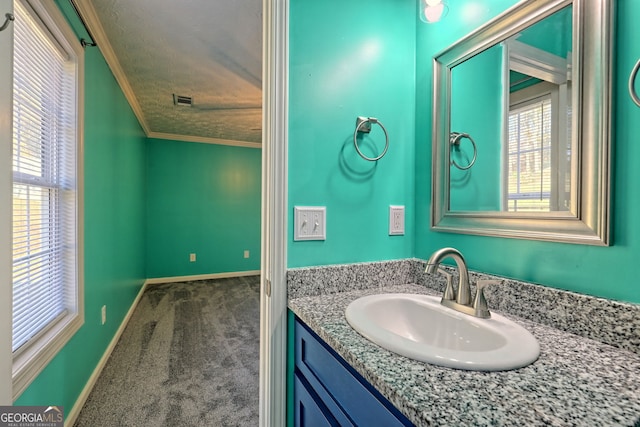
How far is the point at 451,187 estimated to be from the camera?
1079mm

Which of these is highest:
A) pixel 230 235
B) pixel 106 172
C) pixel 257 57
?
pixel 257 57

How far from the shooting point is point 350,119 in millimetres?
1084

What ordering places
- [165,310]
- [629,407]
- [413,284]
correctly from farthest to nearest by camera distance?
[165,310]
[413,284]
[629,407]

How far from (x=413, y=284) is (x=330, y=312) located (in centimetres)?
50

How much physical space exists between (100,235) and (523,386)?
245 centimetres

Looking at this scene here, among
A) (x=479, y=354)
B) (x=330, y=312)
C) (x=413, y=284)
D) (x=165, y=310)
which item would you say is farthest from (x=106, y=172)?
(x=479, y=354)

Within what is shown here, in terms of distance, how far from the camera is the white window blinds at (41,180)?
1108 mm

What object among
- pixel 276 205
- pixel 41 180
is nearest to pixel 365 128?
pixel 276 205

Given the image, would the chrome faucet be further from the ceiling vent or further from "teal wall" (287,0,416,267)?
the ceiling vent

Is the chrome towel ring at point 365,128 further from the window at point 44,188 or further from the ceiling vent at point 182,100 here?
the ceiling vent at point 182,100

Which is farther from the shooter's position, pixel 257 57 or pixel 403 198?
pixel 257 57

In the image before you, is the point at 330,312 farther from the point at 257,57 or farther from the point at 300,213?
the point at 257,57

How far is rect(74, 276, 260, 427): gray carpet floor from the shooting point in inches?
59.4

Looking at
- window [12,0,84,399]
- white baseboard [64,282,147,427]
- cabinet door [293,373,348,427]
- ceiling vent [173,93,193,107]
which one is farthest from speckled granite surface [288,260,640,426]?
ceiling vent [173,93,193,107]
